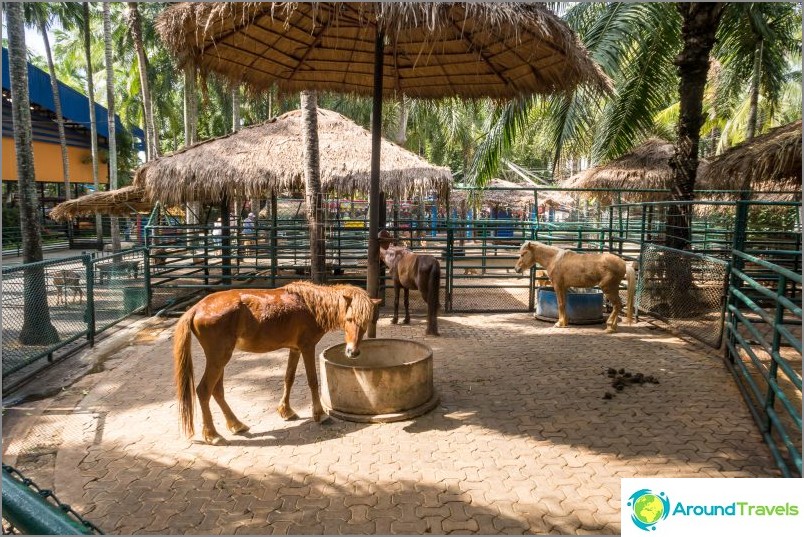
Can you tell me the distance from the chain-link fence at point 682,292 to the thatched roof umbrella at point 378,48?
10.8ft

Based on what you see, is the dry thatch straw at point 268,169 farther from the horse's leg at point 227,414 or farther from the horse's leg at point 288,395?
the horse's leg at point 227,414

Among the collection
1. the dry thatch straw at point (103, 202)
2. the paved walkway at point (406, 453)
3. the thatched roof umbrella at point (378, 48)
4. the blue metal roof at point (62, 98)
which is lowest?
the paved walkway at point (406, 453)

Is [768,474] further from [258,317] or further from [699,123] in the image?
[699,123]

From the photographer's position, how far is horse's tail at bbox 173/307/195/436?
13.1 ft

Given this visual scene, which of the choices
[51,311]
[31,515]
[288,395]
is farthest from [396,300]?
[31,515]

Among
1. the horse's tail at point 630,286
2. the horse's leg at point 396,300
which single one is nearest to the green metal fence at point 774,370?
the horse's tail at point 630,286

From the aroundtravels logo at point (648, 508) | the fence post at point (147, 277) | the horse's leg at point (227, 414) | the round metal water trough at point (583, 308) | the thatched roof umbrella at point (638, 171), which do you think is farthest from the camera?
the thatched roof umbrella at point (638, 171)

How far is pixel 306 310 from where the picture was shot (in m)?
4.43

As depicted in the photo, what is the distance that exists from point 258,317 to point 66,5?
2440 cm

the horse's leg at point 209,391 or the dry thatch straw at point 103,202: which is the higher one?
the dry thatch straw at point 103,202

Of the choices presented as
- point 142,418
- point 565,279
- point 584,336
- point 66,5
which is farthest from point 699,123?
point 66,5

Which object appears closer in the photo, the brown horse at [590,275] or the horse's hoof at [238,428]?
the horse's hoof at [238,428]

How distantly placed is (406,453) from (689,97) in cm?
772

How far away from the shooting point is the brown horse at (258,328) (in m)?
4.05
